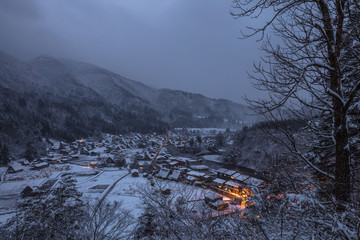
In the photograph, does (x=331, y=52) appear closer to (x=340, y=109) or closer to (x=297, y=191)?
(x=340, y=109)

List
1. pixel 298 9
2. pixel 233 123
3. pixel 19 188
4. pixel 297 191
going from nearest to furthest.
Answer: pixel 298 9 → pixel 297 191 → pixel 19 188 → pixel 233 123

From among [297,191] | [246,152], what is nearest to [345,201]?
[297,191]

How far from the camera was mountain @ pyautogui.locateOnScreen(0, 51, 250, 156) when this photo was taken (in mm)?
49875

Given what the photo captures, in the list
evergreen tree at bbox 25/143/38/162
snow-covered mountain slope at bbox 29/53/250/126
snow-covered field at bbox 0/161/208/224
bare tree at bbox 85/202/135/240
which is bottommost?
evergreen tree at bbox 25/143/38/162

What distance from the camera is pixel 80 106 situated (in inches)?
3302

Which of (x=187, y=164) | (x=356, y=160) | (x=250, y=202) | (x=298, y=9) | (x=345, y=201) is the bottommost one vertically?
(x=187, y=164)

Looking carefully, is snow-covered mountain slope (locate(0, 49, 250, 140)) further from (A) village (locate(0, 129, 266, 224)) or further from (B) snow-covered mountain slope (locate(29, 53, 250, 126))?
(A) village (locate(0, 129, 266, 224))

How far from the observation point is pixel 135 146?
48.7 metres

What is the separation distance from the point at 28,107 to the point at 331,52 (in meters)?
83.3

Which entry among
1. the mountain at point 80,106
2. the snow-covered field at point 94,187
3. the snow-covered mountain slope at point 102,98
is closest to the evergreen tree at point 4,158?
the snow-covered field at point 94,187

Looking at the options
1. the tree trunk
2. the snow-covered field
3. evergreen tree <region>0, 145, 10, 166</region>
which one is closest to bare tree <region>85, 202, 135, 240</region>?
the snow-covered field

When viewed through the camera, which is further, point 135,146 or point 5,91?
point 5,91

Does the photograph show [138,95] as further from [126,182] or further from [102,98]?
[126,182]

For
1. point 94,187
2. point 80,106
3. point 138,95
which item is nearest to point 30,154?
point 94,187
